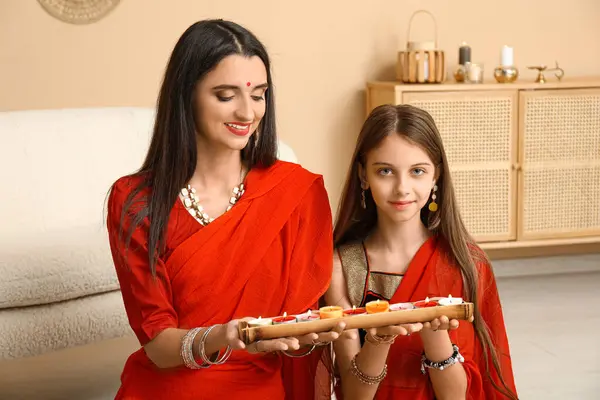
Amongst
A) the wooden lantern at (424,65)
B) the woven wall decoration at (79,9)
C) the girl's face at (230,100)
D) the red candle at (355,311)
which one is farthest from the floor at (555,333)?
the woven wall decoration at (79,9)

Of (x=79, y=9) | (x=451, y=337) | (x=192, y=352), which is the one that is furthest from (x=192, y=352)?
(x=79, y=9)

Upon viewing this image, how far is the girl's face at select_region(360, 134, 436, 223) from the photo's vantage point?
1.93 meters

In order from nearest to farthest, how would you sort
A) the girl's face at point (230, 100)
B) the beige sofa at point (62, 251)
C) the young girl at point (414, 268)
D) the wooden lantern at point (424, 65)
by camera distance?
1. the girl's face at point (230, 100)
2. the young girl at point (414, 268)
3. the beige sofa at point (62, 251)
4. the wooden lantern at point (424, 65)

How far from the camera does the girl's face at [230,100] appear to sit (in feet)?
5.86

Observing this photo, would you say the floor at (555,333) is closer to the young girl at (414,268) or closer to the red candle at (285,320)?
the young girl at (414,268)

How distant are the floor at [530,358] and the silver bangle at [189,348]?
1302 millimetres

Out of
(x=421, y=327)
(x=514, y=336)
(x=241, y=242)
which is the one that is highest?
(x=241, y=242)

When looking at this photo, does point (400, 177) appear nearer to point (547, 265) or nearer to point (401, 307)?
point (401, 307)

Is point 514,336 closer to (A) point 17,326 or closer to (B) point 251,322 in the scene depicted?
(A) point 17,326

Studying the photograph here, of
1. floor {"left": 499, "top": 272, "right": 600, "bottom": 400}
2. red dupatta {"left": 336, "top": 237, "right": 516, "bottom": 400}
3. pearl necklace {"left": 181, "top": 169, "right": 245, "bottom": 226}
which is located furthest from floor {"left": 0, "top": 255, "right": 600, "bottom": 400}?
pearl necklace {"left": 181, "top": 169, "right": 245, "bottom": 226}

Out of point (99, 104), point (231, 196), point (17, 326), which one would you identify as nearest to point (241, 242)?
point (231, 196)

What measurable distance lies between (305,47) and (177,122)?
2778 mm

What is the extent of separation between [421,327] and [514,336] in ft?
6.54

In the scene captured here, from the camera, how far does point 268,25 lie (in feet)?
14.7
